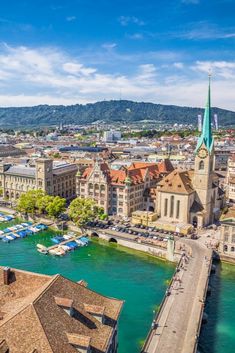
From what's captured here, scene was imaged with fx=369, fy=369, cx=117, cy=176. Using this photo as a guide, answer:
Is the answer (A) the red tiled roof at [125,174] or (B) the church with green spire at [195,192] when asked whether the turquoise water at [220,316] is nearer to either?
(B) the church with green spire at [195,192]

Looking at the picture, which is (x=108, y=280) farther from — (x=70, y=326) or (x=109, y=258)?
(x=70, y=326)

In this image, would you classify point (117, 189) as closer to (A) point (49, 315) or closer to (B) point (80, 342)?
(A) point (49, 315)

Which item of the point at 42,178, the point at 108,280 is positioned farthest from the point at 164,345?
the point at 42,178

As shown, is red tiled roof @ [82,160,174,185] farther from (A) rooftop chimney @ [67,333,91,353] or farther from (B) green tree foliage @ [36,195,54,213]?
(A) rooftop chimney @ [67,333,91,353]

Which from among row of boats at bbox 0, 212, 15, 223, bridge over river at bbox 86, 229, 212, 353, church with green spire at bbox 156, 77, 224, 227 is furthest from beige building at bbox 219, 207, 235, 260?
row of boats at bbox 0, 212, 15, 223

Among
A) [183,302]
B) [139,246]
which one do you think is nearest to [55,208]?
[139,246]

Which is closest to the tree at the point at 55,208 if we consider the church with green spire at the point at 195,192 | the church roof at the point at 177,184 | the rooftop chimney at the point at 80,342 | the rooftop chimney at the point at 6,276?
the church with green spire at the point at 195,192

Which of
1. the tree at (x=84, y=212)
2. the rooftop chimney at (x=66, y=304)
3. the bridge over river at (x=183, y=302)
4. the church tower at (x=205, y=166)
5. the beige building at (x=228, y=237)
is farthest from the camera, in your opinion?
the church tower at (x=205, y=166)
